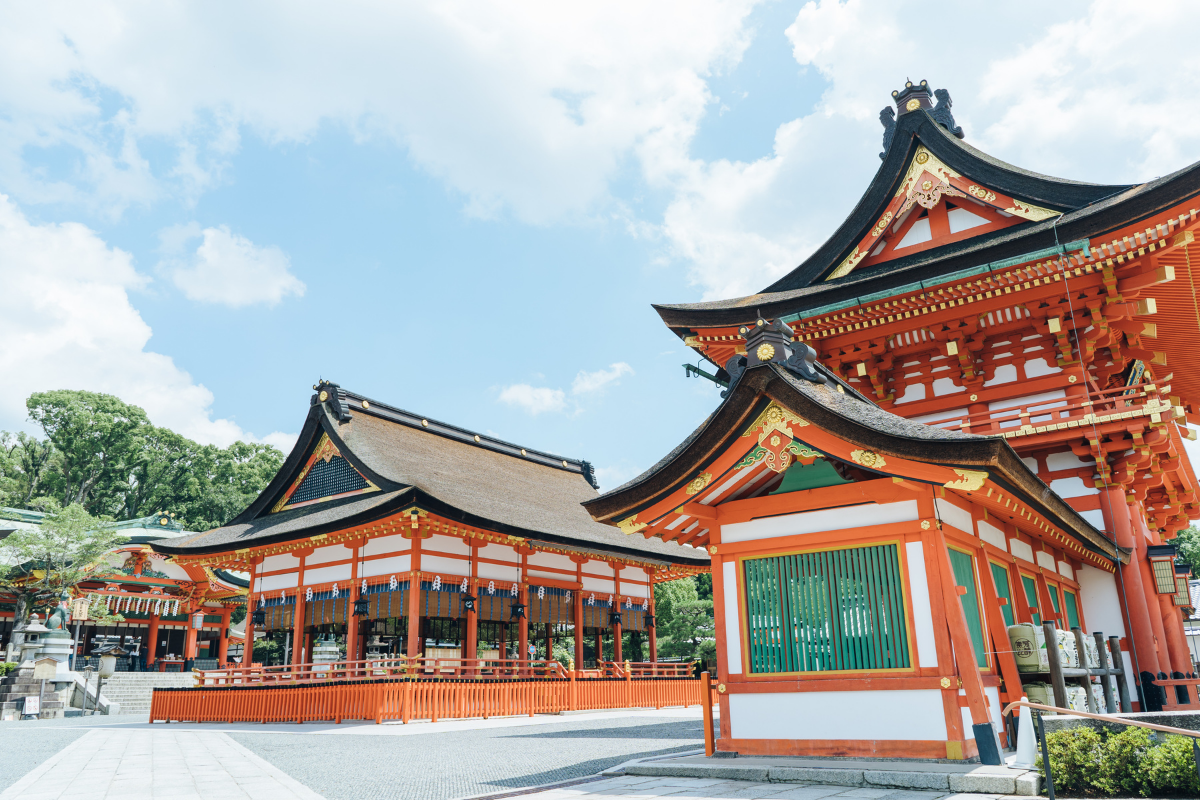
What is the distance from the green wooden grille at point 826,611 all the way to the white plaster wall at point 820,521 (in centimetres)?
25

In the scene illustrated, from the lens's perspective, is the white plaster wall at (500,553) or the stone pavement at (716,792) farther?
the white plaster wall at (500,553)

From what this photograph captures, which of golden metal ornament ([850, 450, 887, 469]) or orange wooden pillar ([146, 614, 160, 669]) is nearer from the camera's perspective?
golden metal ornament ([850, 450, 887, 469])

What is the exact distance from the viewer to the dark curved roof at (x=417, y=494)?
17.2m

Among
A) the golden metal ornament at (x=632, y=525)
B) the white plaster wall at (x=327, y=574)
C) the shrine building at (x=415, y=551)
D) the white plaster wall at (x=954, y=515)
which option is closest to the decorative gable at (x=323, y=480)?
the shrine building at (x=415, y=551)

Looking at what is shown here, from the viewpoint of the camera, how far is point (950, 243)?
1420cm

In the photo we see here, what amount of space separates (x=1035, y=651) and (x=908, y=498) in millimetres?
2290

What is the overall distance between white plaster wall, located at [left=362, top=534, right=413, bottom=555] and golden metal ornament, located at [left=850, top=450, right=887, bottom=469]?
11.9 meters

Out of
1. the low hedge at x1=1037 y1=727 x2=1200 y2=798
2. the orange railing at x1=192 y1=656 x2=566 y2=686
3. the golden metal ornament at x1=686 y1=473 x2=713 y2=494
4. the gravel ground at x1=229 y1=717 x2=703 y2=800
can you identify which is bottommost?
the gravel ground at x1=229 y1=717 x2=703 y2=800

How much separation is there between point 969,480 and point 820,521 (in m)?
1.57

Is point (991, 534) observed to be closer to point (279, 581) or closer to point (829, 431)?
point (829, 431)

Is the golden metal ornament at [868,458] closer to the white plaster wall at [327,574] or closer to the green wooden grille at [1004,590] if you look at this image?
the green wooden grille at [1004,590]

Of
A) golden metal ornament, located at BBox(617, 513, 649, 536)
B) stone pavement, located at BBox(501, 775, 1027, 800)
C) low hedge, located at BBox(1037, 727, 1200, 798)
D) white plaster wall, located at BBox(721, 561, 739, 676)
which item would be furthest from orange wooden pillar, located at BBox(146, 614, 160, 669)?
low hedge, located at BBox(1037, 727, 1200, 798)

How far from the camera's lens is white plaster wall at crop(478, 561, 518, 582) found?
18062mm

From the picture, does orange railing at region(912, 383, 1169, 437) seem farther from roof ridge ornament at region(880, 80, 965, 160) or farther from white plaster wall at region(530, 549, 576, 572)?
white plaster wall at region(530, 549, 576, 572)
